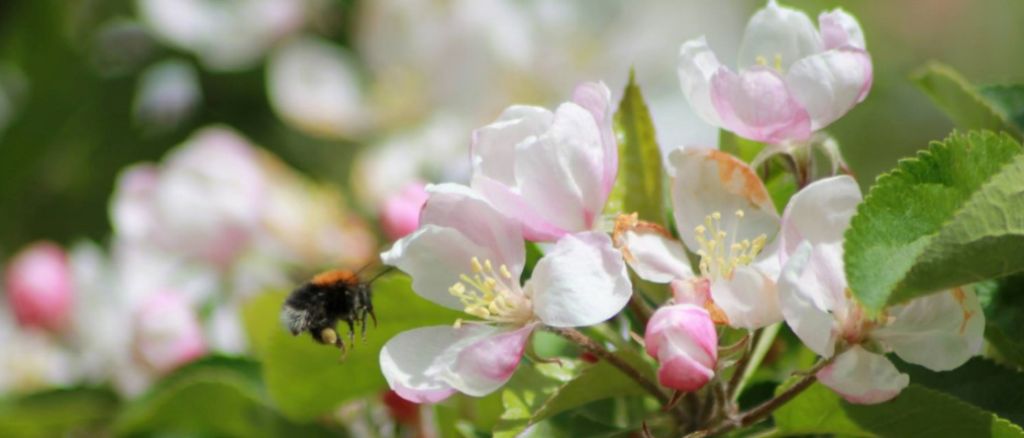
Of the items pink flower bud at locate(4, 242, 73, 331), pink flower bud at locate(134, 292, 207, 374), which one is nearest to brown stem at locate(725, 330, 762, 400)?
pink flower bud at locate(134, 292, 207, 374)

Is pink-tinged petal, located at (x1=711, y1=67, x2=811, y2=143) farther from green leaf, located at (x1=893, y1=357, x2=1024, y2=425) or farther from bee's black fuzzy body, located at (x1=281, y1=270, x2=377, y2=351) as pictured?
bee's black fuzzy body, located at (x1=281, y1=270, x2=377, y2=351)

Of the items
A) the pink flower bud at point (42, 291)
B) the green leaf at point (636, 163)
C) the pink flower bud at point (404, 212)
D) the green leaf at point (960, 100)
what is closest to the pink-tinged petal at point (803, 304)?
the green leaf at point (636, 163)

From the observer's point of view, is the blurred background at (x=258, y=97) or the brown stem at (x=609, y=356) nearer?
the brown stem at (x=609, y=356)

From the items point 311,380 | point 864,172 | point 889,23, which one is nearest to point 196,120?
point 864,172

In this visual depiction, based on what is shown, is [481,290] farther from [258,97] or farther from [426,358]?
[258,97]

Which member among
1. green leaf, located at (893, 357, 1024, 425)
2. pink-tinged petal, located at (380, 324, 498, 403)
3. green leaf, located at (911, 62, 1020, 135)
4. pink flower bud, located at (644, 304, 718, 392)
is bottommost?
green leaf, located at (893, 357, 1024, 425)

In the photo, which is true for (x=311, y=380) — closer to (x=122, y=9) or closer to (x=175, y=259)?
(x=175, y=259)

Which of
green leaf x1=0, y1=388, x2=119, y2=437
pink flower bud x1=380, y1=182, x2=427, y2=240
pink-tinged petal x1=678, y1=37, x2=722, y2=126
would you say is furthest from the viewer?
green leaf x1=0, y1=388, x2=119, y2=437

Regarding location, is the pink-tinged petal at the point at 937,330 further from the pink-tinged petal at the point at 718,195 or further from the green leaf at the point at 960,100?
the green leaf at the point at 960,100
